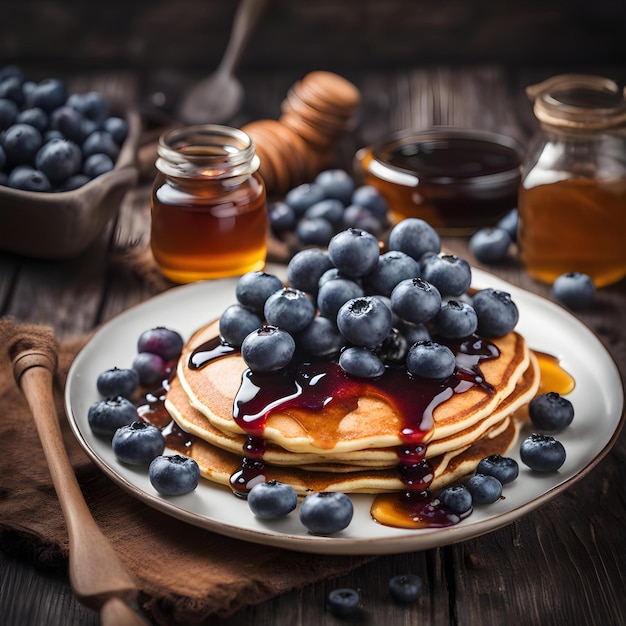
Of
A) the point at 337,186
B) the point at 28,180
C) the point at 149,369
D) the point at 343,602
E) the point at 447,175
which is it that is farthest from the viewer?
→ the point at 337,186

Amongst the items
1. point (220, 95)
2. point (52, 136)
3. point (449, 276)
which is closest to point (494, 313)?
point (449, 276)

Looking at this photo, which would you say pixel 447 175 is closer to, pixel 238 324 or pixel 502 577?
pixel 238 324

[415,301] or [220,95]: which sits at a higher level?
[415,301]

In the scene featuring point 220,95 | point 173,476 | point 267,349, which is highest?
point 267,349

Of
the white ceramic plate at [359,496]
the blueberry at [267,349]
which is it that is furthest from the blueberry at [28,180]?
the blueberry at [267,349]

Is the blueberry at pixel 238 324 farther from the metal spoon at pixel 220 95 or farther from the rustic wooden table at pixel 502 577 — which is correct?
the metal spoon at pixel 220 95
